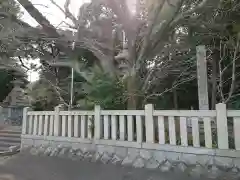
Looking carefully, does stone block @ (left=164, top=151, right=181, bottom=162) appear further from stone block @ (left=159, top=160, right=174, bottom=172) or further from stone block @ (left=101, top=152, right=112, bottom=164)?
stone block @ (left=101, top=152, right=112, bottom=164)

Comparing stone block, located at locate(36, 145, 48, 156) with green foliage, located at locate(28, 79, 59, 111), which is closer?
stone block, located at locate(36, 145, 48, 156)

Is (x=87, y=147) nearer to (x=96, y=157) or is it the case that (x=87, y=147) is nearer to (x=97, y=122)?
(x=96, y=157)

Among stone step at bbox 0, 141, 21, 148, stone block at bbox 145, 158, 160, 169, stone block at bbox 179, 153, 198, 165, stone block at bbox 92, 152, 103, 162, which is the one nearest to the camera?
stone block at bbox 179, 153, 198, 165

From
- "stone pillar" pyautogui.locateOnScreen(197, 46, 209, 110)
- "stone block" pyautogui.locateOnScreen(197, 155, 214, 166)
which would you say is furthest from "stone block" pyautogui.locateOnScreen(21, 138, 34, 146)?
"stone pillar" pyautogui.locateOnScreen(197, 46, 209, 110)

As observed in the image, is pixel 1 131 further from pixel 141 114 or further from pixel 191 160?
pixel 191 160

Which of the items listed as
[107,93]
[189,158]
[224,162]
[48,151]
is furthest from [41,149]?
[224,162]

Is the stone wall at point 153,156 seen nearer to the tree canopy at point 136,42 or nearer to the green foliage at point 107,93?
the green foliage at point 107,93

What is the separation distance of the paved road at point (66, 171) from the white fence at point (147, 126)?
0.56m

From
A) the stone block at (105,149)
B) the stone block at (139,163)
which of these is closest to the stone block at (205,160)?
the stone block at (139,163)

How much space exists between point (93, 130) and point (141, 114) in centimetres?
126

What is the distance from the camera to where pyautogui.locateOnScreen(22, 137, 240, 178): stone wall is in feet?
12.2

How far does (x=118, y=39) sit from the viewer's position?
23.6 feet

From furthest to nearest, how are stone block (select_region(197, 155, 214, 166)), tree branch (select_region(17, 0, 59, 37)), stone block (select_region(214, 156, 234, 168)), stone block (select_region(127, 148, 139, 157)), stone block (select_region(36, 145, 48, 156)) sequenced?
tree branch (select_region(17, 0, 59, 37)) < stone block (select_region(36, 145, 48, 156)) < stone block (select_region(127, 148, 139, 157)) < stone block (select_region(197, 155, 214, 166)) < stone block (select_region(214, 156, 234, 168))

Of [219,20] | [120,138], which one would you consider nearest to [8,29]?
[120,138]
